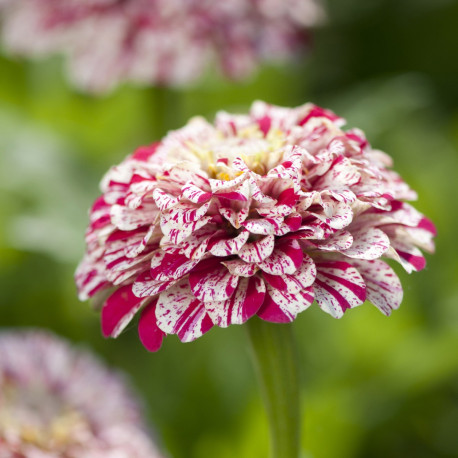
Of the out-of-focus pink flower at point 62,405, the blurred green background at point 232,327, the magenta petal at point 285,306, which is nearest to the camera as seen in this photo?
the magenta petal at point 285,306

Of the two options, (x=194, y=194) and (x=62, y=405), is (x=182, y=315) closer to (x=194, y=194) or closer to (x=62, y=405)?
(x=194, y=194)

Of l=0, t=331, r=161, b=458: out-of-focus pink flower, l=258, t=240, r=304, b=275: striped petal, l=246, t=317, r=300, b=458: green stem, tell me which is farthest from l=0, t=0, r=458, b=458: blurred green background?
l=258, t=240, r=304, b=275: striped petal

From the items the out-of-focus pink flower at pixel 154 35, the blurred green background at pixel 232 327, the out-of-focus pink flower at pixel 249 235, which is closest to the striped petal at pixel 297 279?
the out-of-focus pink flower at pixel 249 235

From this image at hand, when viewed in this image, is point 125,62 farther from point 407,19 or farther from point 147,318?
point 407,19

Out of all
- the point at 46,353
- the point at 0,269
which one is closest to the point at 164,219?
the point at 46,353

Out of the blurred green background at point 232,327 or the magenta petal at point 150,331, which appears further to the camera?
the blurred green background at point 232,327

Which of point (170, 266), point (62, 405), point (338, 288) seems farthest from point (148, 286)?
point (62, 405)

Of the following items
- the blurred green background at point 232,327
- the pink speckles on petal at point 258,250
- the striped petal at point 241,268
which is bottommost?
the striped petal at point 241,268

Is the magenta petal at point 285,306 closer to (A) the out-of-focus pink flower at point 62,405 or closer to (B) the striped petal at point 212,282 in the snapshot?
(B) the striped petal at point 212,282
